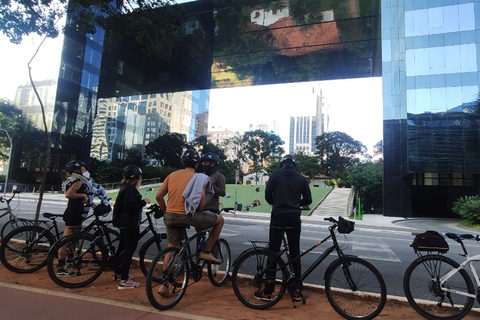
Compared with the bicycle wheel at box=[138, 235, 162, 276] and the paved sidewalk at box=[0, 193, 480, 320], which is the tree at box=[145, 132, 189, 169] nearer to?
the bicycle wheel at box=[138, 235, 162, 276]

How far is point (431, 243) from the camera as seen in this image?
149 inches

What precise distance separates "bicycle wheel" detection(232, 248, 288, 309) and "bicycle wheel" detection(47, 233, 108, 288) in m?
1.92

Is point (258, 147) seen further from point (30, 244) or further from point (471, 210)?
point (30, 244)

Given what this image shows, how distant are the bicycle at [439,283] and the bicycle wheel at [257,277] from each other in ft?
4.89

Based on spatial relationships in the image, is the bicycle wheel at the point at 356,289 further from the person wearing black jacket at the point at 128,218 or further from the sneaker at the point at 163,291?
the person wearing black jacket at the point at 128,218

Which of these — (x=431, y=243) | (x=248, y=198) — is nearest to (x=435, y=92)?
(x=248, y=198)

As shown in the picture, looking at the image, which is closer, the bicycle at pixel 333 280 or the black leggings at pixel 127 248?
the bicycle at pixel 333 280

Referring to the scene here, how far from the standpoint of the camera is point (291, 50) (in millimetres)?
33406

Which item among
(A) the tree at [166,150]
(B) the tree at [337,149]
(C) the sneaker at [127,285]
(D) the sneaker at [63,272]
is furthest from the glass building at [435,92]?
(B) the tree at [337,149]

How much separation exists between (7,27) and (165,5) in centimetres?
341

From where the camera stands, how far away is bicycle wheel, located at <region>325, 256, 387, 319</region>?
357cm

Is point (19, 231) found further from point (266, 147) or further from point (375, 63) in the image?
point (266, 147)

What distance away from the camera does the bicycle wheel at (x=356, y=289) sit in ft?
11.7

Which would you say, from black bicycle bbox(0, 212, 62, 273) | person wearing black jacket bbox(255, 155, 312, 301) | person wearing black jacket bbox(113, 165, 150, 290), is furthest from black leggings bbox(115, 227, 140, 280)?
person wearing black jacket bbox(255, 155, 312, 301)
